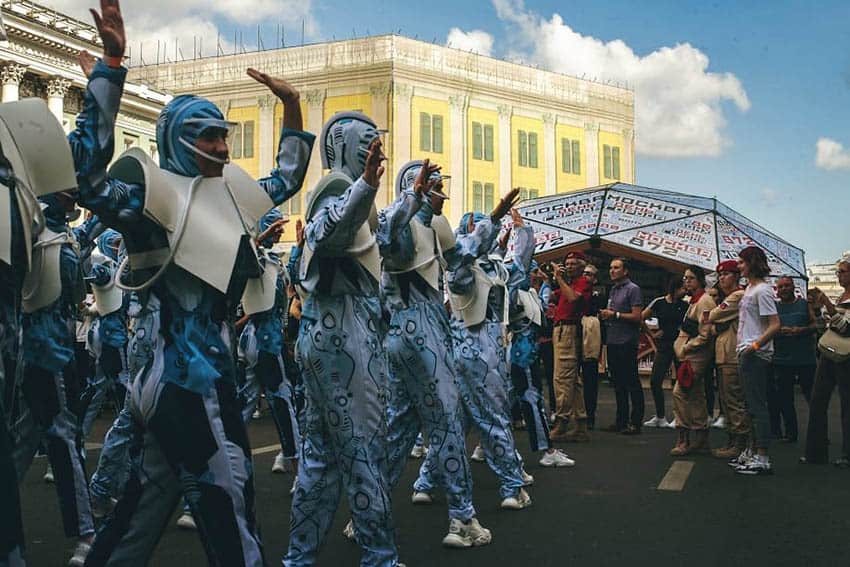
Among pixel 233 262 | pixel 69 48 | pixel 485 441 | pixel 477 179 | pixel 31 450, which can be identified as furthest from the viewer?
pixel 477 179

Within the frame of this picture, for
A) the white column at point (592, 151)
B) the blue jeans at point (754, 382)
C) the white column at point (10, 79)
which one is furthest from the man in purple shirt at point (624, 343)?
the white column at point (592, 151)

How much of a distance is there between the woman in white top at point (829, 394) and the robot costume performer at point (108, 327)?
6315mm

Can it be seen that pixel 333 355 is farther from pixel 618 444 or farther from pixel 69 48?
pixel 69 48

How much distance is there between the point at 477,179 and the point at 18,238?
4258 cm

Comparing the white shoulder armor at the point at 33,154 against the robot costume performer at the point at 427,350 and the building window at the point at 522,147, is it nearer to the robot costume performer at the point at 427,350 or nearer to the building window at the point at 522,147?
the robot costume performer at the point at 427,350

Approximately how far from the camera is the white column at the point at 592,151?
48.8m

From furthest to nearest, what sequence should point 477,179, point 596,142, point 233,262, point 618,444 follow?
point 596,142 < point 477,179 < point 618,444 < point 233,262

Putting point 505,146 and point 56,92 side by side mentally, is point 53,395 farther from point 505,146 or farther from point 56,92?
point 505,146

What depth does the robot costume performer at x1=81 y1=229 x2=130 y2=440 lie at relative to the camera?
7.77m

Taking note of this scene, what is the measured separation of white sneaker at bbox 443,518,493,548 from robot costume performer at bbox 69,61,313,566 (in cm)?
224

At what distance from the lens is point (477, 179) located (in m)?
45.2

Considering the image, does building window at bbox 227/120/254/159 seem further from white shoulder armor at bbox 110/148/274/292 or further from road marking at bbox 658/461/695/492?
white shoulder armor at bbox 110/148/274/292

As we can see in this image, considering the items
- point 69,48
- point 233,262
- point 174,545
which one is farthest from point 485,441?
point 69,48

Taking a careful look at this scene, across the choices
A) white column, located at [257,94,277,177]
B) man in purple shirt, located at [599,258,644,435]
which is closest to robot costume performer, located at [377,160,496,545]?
man in purple shirt, located at [599,258,644,435]
